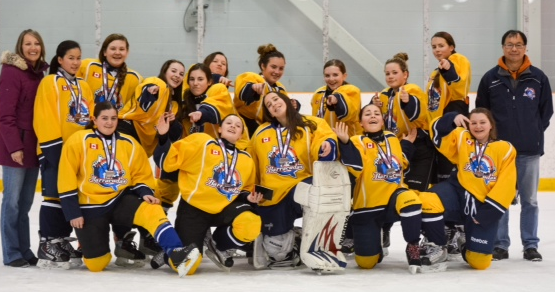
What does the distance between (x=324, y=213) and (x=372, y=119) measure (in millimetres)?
662

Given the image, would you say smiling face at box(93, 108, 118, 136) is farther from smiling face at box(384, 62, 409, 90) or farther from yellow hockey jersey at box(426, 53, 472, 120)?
yellow hockey jersey at box(426, 53, 472, 120)

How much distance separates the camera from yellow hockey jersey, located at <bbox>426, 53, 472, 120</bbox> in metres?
5.31

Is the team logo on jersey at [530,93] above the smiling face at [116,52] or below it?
below

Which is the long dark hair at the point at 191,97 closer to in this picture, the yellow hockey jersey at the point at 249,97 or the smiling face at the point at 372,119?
the yellow hockey jersey at the point at 249,97

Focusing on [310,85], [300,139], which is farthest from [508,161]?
[310,85]

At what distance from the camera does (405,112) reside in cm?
532

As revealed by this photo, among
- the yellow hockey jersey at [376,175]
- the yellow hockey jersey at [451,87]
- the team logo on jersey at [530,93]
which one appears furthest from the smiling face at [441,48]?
the yellow hockey jersey at [376,175]

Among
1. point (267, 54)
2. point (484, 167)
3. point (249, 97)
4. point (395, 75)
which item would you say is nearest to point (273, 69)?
point (267, 54)

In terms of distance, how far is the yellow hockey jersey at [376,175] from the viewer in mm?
4898

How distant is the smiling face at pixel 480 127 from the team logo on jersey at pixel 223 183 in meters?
1.39

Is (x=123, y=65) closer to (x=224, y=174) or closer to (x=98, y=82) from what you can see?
(x=98, y=82)

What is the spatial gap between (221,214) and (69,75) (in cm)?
123

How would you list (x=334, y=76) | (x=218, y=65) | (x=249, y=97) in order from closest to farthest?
(x=249, y=97), (x=334, y=76), (x=218, y=65)

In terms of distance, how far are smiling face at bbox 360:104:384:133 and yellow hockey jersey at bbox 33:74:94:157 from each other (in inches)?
64.1
